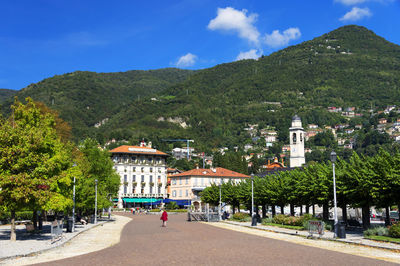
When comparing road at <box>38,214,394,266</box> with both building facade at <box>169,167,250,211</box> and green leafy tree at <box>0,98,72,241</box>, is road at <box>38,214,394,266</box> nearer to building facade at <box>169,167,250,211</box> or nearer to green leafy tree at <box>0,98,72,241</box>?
green leafy tree at <box>0,98,72,241</box>

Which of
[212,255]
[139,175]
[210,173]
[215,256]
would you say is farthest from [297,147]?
[215,256]

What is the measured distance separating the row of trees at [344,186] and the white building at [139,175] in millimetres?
56408

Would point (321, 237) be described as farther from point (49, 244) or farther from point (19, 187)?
point (19, 187)

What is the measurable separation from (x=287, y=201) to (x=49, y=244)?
28.1 m

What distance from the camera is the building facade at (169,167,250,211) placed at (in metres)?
100

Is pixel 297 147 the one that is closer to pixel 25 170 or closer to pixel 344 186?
pixel 344 186

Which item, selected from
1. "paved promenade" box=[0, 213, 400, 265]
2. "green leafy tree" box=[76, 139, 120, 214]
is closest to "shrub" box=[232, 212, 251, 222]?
"green leafy tree" box=[76, 139, 120, 214]

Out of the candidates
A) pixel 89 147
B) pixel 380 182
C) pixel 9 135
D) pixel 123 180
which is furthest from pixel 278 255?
pixel 123 180

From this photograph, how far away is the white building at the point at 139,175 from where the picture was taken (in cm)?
10656

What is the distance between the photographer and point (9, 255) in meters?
17.8

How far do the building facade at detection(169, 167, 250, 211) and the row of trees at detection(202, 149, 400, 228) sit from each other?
45.5m

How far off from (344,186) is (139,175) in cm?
8225

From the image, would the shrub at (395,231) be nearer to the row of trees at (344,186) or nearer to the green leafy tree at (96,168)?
the row of trees at (344,186)

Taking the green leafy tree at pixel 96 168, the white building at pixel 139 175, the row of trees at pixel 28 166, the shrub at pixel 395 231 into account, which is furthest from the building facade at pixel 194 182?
the shrub at pixel 395 231
